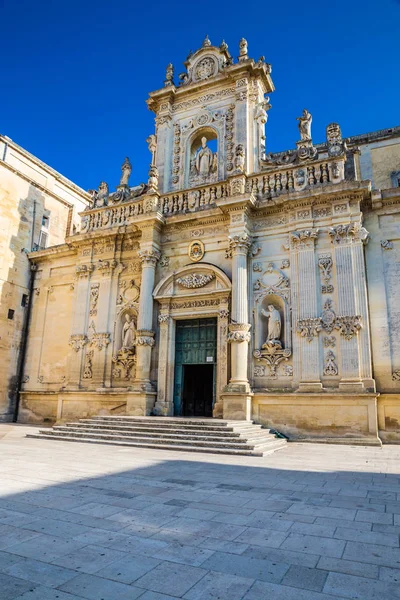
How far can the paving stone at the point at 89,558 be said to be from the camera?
3330 millimetres

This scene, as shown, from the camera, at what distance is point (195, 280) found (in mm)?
16016

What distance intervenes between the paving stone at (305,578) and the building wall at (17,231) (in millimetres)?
18707

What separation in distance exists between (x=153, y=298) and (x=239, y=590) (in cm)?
1382

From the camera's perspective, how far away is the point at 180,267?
16.6 meters

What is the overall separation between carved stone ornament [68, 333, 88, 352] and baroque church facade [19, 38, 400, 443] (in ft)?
0.20

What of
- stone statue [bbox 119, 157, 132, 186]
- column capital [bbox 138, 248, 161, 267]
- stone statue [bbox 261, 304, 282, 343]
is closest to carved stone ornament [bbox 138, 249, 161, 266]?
column capital [bbox 138, 248, 161, 267]

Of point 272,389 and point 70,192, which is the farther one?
point 70,192

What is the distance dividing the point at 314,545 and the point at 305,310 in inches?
414

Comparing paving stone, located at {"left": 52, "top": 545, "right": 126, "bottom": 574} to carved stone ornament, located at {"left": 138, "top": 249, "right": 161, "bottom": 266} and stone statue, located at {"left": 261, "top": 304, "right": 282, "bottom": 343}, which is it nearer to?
stone statue, located at {"left": 261, "top": 304, "right": 282, "bottom": 343}

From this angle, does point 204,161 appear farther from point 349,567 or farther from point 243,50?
point 349,567

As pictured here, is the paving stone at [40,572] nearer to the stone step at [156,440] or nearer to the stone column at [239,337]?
the stone step at [156,440]

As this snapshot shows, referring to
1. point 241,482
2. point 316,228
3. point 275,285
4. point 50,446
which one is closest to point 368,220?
point 316,228

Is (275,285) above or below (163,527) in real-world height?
above

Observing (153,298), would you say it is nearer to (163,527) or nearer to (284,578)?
(163,527)
